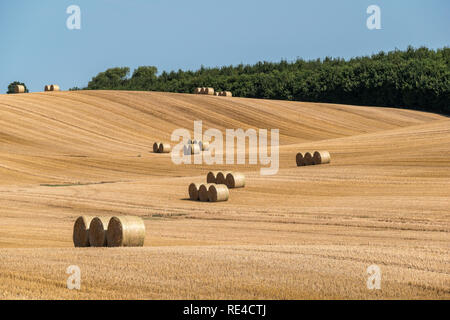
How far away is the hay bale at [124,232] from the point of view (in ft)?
45.1

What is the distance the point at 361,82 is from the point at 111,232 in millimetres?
69539

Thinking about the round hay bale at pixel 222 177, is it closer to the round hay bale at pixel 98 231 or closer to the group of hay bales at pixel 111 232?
the group of hay bales at pixel 111 232

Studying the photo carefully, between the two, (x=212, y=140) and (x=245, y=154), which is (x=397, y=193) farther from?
(x=212, y=140)

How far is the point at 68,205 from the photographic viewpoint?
24391 millimetres

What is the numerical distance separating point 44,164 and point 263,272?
94.6 ft

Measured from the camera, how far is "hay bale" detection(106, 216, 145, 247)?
13.8 meters

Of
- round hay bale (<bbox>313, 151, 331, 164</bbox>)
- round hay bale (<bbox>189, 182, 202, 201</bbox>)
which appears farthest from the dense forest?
round hay bale (<bbox>189, 182, 202, 201</bbox>)

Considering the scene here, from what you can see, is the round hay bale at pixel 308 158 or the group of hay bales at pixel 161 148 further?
the group of hay bales at pixel 161 148

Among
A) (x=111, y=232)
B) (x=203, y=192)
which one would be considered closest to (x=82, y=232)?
(x=111, y=232)

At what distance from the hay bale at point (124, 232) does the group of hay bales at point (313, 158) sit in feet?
73.1

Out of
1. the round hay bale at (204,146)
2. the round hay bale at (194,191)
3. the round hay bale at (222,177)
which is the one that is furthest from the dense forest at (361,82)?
the round hay bale at (194,191)

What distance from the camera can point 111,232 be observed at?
45.7 ft

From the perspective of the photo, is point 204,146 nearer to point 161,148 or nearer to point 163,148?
point 163,148

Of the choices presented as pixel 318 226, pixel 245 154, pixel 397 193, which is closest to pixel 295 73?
pixel 245 154
